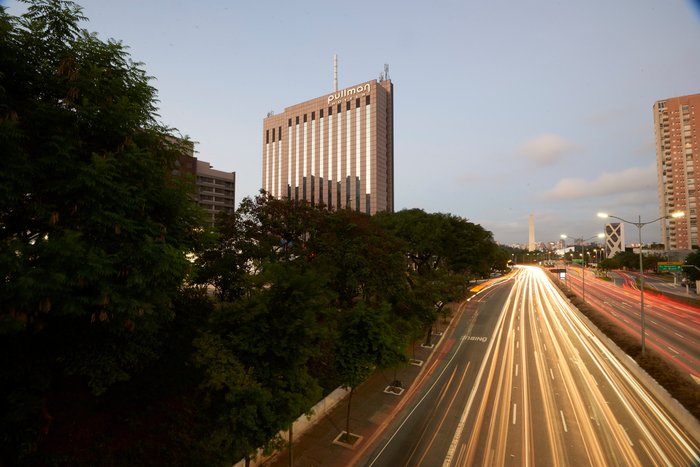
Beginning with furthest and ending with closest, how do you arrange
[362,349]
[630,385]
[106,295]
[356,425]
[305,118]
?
1. [305,118]
2. [630,385]
3. [356,425]
4. [362,349]
5. [106,295]

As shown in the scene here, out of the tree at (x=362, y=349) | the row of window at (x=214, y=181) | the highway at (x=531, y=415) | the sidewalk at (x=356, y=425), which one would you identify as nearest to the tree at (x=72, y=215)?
the sidewalk at (x=356, y=425)

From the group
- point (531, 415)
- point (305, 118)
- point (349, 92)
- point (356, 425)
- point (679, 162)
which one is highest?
point (349, 92)

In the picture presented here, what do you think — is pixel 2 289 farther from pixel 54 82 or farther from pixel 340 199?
pixel 340 199

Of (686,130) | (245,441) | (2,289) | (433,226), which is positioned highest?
(686,130)

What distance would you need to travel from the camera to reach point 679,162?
436 ft

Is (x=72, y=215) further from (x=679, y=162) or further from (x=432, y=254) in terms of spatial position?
(x=679, y=162)

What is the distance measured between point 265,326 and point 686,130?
181544 mm

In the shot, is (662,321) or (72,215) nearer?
(72,215)

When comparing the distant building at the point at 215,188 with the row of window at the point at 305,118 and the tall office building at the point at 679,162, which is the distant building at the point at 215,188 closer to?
the row of window at the point at 305,118

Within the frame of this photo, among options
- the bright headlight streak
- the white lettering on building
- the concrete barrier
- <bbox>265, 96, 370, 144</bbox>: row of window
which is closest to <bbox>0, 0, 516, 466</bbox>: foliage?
the concrete barrier

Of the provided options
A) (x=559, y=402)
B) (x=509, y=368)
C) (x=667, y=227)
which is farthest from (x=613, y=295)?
(x=667, y=227)

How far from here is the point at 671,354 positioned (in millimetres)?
30938

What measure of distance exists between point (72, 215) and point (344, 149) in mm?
118583

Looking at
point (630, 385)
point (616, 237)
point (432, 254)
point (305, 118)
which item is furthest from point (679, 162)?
point (630, 385)
